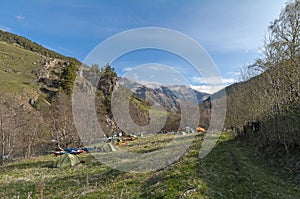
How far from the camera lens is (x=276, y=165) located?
13234 mm

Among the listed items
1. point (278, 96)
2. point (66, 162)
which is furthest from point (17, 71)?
point (278, 96)

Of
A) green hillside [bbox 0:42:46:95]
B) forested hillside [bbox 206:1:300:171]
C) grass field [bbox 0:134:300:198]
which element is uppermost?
green hillside [bbox 0:42:46:95]

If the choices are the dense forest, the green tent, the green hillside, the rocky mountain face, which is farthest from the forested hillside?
the green hillside

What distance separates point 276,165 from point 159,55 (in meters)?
9.31

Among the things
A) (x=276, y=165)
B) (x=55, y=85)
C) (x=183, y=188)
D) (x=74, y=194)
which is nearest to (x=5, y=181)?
(x=74, y=194)

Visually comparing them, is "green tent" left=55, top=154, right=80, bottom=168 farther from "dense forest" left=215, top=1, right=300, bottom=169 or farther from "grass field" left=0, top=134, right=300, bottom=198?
"dense forest" left=215, top=1, right=300, bottom=169

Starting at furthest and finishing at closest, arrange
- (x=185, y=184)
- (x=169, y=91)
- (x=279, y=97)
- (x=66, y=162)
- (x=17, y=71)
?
(x=17, y=71) < (x=169, y=91) < (x=66, y=162) < (x=279, y=97) < (x=185, y=184)

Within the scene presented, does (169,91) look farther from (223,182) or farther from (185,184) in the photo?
(185,184)

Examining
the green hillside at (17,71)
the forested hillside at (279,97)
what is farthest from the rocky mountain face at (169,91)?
the green hillside at (17,71)

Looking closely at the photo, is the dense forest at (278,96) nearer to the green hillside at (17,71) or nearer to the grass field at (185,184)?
the grass field at (185,184)

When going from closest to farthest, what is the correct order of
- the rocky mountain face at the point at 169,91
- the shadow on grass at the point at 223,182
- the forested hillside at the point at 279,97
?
the shadow on grass at the point at 223,182, the forested hillside at the point at 279,97, the rocky mountain face at the point at 169,91

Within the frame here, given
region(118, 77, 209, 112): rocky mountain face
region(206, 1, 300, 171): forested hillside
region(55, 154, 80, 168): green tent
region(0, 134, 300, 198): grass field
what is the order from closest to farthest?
region(0, 134, 300, 198): grass field → region(206, 1, 300, 171): forested hillside → region(55, 154, 80, 168): green tent → region(118, 77, 209, 112): rocky mountain face

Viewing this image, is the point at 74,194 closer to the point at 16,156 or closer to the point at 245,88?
the point at 245,88

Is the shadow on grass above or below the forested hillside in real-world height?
below
